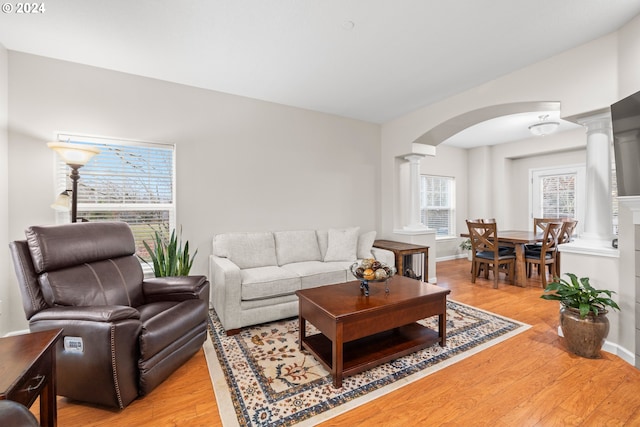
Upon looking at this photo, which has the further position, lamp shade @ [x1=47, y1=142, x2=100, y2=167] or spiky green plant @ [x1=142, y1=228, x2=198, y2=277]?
spiky green plant @ [x1=142, y1=228, x2=198, y2=277]

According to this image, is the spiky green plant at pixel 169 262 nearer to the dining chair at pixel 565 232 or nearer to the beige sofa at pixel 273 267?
the beige sofa at pixel 273 267

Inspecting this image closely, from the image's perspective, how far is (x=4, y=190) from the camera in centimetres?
246

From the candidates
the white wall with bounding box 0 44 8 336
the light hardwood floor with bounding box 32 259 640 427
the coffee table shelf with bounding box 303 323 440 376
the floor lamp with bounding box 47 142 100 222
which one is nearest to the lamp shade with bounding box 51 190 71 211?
the floor lamp with bounding box 47 142 100 222

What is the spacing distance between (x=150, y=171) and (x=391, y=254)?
302 cm

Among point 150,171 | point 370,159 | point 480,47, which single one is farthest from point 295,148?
point 480,47

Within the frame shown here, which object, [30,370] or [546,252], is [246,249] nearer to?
[30,370]

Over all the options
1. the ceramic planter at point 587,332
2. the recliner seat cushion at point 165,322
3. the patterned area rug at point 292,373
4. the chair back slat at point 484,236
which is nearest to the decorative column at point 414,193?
the chair back slat at point 484,236

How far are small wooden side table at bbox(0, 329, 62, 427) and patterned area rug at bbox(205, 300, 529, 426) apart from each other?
0.83 m

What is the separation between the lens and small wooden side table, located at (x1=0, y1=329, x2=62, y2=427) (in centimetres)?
94

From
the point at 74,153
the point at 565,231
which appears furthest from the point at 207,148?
the point at 565,231

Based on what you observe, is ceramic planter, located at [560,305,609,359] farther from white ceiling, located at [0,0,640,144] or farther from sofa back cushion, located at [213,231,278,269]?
sofa back cushion, located at [213,231,278,269]

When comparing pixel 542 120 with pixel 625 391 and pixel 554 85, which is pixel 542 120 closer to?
pixel 554 85

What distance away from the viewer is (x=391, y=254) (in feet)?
11.9

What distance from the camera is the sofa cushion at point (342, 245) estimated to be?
12.1 feet
